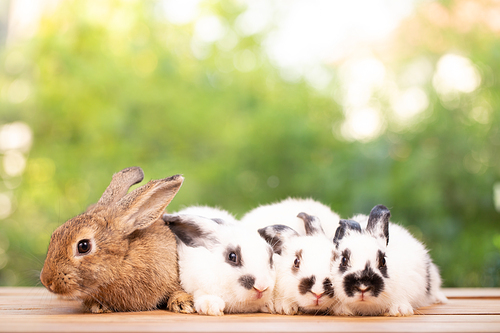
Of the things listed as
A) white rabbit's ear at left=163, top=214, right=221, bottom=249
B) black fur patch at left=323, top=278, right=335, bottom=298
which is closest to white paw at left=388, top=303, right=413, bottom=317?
black fur patch at left=323, top=278, right=335, bottom=298

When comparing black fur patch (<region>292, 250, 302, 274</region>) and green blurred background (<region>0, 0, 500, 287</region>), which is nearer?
black fur patch (<region>292, 250, 302, 274</region>)

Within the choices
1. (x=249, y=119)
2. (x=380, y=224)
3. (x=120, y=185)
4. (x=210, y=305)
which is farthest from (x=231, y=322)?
(x=249, y=119)

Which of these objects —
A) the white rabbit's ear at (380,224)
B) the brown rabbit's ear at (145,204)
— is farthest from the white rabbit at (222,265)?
the white rabbit's ear at (380,224)

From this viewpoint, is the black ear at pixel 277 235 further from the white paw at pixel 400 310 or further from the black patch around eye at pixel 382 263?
the white paw at pixel 400 310

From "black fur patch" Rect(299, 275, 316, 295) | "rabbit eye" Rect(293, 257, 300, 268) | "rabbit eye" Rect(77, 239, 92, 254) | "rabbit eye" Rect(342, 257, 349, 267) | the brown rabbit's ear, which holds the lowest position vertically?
"black fur patch" Rect(299, 275, 316, 295)

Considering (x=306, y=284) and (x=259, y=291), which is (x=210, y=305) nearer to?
(x=259, y=291)

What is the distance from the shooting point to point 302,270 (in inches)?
64.8

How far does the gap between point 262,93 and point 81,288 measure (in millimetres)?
2656

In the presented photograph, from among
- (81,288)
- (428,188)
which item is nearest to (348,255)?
(81,288)

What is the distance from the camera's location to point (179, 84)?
395 cm

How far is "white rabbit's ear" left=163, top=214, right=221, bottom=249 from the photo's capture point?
1.79m

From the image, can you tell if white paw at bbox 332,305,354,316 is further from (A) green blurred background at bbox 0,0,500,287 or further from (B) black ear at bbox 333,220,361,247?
(A) green blurred background at bbox 0,0,500,287

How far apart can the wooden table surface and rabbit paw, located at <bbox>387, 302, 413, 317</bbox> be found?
3 cm

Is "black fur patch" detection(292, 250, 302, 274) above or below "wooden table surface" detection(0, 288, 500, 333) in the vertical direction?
above
